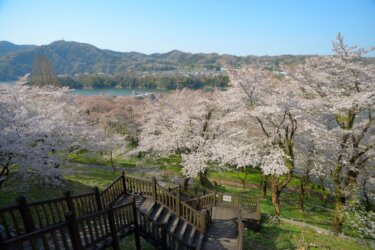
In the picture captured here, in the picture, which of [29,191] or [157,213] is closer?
[157,213]

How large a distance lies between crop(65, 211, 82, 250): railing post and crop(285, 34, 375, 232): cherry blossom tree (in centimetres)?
1084

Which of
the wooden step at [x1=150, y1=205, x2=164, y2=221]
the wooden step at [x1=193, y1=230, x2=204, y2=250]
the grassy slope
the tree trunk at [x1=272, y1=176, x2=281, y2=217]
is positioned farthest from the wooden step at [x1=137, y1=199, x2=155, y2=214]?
the tree trunk at [x1=272, y1=176, x2=281, y2=217]

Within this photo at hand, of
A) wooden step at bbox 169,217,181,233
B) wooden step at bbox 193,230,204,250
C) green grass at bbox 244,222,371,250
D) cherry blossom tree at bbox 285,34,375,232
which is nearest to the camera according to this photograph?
wooden step at bbox 169,217,181,233

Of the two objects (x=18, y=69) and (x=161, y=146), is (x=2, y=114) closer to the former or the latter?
(x=161, y=146)

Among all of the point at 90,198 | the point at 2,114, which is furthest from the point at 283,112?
the point at 2,114

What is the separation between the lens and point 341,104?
11102 mm

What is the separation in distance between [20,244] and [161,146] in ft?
50.5

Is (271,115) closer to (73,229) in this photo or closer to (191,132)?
(191,132)

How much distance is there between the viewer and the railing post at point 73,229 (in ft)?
19.5

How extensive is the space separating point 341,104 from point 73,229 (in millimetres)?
11770

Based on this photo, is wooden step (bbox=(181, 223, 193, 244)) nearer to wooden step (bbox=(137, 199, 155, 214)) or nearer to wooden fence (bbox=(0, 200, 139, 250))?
wooden step (bbox=(137, 199, 155, 214))

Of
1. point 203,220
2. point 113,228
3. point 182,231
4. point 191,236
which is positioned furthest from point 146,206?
point 113,228

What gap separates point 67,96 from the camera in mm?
31938

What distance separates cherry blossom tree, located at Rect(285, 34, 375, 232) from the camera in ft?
38.0
